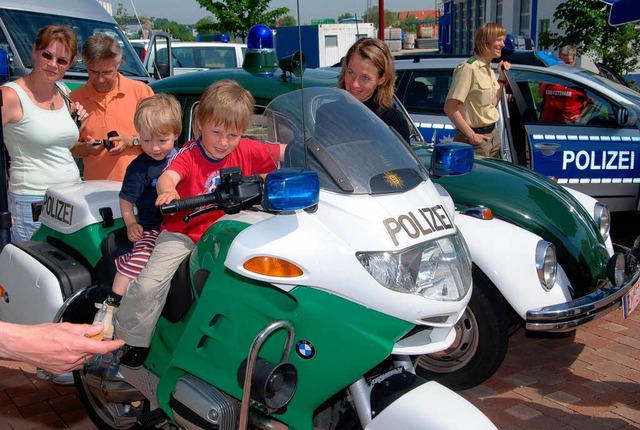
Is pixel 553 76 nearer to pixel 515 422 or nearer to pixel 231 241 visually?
pixel 515 422

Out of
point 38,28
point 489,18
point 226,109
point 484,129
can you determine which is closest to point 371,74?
point 226,109

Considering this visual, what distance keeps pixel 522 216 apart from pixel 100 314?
241cm

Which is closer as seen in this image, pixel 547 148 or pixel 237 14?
pixel 547 148

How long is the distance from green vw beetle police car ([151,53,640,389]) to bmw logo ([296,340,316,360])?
1.71 meters

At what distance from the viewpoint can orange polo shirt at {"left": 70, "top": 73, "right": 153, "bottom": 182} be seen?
169 inches

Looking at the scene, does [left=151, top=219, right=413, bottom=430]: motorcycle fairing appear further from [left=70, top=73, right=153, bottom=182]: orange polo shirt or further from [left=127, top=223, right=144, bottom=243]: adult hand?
[left=70, top=73, right=153, bottom=182]: orange polo shirt

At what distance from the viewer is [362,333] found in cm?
214

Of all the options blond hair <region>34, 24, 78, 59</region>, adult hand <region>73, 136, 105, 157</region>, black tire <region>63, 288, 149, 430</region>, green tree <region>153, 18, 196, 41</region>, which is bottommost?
black tire <region>63, 288, 149, 430</region>

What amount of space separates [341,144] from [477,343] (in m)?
1.85

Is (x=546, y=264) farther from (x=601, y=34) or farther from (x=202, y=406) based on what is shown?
(x=601, y=34)

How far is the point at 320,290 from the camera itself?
219cm

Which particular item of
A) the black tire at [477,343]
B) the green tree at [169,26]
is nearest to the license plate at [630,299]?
the black tire at [477,343]

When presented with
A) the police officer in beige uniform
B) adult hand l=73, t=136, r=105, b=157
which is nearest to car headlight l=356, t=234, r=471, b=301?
adult hand l=73, t=136, r=105, b=157

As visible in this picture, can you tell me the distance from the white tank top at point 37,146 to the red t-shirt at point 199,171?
1460 millimetres
